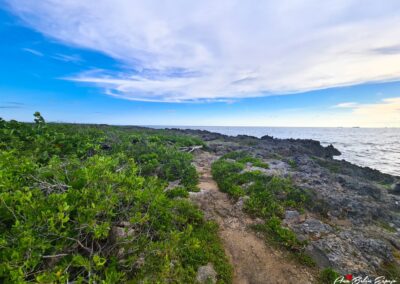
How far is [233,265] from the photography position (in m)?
5.02

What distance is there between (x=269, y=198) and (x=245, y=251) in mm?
2862

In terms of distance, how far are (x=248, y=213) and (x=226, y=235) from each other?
1506 mm

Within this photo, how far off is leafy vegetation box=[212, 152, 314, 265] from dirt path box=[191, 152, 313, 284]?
405mm

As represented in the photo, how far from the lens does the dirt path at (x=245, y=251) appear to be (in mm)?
4719

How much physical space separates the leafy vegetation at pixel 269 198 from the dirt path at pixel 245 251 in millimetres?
405

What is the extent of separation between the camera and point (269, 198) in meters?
7.83

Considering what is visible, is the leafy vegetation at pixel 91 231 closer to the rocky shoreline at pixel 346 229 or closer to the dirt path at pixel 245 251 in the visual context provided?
the dirt path at pixel 245 251

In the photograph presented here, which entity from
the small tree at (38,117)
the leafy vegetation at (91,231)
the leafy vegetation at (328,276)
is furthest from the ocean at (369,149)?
the small tree at (38,117)

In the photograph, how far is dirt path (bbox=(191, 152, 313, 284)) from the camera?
15.5ft

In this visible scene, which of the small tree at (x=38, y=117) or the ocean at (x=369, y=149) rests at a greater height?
the small tree at (x=38, y=117)

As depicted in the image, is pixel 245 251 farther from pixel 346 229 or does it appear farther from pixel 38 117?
pixel 38 117

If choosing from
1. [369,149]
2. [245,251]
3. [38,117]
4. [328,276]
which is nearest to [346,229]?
[328,276]

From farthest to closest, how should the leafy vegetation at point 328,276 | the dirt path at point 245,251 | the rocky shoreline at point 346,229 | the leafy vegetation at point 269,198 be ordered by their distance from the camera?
1. the leafy vegetation at point 269,198
2. the rocky shoreline at point 346,229
3. the dirt path at point 245,251
4. the leafy vegetation at point 328,276

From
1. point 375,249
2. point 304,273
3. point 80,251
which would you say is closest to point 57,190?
point 80,251
